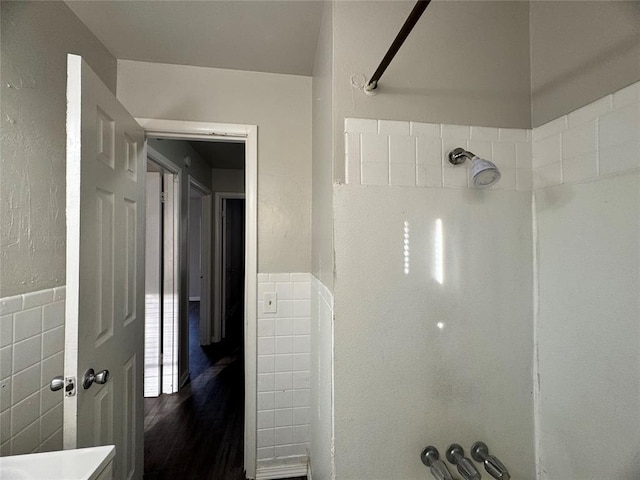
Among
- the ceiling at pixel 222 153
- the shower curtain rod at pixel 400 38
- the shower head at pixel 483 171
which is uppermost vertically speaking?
the ceiling at pixel 222 153

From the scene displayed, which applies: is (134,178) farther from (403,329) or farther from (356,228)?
(403,329)

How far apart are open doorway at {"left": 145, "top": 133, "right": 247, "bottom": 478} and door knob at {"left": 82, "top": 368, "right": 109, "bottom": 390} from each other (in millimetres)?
946

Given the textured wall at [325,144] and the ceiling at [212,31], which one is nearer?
the textured wall at [325,144]

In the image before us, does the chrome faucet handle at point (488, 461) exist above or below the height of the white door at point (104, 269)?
below

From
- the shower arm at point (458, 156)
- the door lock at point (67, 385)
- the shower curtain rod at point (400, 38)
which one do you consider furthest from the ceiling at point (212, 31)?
the door lock at point (67, 385)

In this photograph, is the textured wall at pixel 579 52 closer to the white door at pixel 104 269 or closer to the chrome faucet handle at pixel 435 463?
the chrome faucet handle at pixel 435 463

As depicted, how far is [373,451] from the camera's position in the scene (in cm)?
95

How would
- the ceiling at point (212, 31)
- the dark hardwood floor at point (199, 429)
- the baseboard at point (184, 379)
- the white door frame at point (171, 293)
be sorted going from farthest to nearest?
the baseboard at point (184, 379) → the white door frame at point (171, 293) → the dark hardwood floor at point (199, 429) → the ceiling at point (212, 31)

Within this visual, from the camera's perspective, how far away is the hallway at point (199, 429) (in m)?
1.65

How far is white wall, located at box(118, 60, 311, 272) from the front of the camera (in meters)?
1.55

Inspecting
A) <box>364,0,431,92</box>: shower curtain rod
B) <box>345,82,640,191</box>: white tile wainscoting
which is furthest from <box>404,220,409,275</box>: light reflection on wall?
<box>364,0,431,92</box>: shower curtain rod

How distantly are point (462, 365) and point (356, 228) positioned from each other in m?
0.64

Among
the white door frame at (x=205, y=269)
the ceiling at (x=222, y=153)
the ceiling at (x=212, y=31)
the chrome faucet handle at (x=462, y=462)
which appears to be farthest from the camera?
the white door frame at (x=205, y=269)

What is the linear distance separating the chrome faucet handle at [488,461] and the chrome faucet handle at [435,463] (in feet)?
0.45
